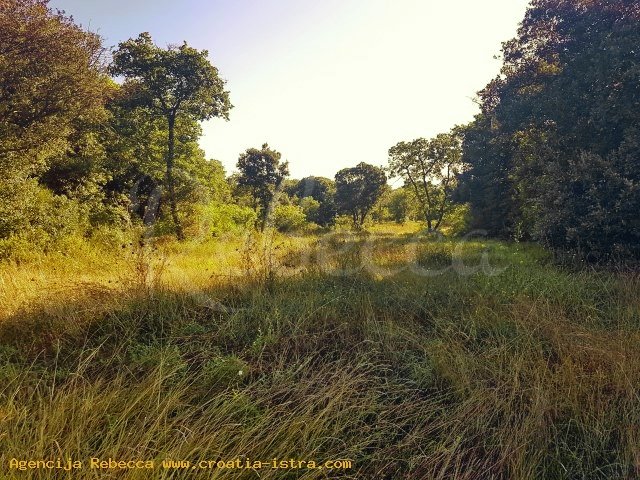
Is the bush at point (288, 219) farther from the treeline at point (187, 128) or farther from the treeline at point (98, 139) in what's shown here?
the treeline at point (187, 128)

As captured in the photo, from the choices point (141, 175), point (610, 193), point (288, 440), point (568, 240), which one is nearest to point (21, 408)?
point (288, 440)

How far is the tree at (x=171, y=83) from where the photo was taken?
13578 mm

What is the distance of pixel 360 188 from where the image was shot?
39719mm

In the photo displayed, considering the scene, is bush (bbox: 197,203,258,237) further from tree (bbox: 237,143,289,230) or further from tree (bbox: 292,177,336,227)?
tree (bbox: 292,177,336,227)

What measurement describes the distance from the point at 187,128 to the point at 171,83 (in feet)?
7.08

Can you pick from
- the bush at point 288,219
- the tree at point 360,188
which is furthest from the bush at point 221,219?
the tree at point 360,188

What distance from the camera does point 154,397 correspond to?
2.34 m

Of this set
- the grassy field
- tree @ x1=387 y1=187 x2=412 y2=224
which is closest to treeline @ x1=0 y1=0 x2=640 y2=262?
the grassy field

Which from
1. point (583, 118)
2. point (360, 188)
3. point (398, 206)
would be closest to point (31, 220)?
point (583, 118)

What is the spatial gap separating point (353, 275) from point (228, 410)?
3.74 metres

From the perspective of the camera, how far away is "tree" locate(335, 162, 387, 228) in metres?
39.7

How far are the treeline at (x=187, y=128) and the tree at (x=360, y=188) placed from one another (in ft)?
76.3

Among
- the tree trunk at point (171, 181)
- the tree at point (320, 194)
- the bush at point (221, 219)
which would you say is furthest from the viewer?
the tree at point (320, 194)

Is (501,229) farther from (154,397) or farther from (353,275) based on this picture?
(154,397)
